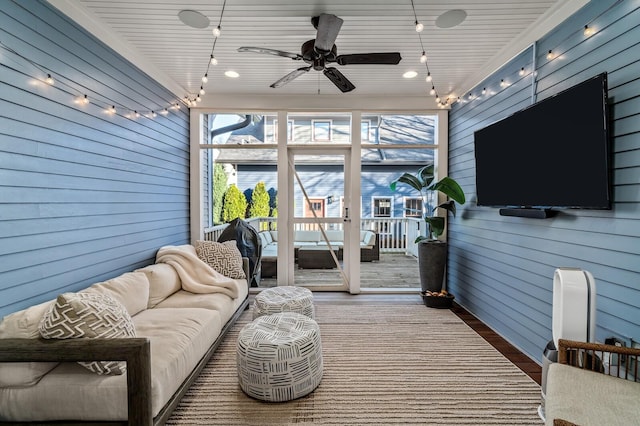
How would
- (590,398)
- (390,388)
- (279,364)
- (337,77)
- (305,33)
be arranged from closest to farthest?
(590,398)
(279,364)
(390,388)
(305,33)
(337,77)

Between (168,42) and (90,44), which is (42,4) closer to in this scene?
(90,44)

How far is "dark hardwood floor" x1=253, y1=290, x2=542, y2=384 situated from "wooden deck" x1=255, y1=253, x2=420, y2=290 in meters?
0.32

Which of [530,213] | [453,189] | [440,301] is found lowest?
[440,301]

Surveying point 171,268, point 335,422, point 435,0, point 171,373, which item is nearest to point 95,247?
point 171,268

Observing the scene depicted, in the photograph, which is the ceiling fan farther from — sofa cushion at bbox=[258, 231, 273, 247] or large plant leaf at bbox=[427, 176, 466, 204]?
sofa cushion at bbox=[258, 231, 273, 247]

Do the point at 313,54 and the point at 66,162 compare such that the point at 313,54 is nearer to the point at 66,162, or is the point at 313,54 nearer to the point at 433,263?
the point at 66,162

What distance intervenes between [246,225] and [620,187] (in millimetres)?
4198

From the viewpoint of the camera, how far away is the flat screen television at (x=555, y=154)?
1934 mm

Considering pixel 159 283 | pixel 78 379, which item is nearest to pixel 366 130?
pixel 159 283

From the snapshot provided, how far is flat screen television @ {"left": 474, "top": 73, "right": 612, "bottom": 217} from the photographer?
193 cm

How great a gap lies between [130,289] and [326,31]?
101 inches

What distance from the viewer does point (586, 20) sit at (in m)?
2.19

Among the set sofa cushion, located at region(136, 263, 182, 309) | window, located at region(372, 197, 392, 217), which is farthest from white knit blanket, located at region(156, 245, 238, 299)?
window, located at region(372, 197, 392, 217)

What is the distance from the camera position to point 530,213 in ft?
8.52
